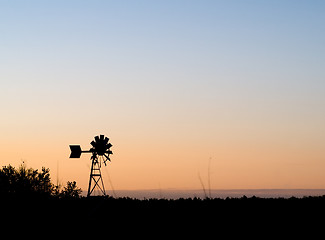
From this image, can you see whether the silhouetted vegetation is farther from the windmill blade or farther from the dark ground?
the windmill blade

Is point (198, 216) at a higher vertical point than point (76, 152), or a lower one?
lower

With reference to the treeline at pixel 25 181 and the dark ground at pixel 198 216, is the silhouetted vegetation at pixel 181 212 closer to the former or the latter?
the dark ground at pixel 198 216

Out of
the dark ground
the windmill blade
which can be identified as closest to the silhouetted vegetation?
the dark ground

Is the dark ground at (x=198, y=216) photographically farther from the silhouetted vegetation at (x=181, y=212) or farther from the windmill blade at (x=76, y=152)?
the windmill blade at (x=76, y=152)

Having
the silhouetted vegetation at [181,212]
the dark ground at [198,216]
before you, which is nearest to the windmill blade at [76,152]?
the silhouetted vegetation at [181,212]

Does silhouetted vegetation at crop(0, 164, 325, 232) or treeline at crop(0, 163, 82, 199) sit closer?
silhouetted vegetation at crop(0, 164, 325, 232)

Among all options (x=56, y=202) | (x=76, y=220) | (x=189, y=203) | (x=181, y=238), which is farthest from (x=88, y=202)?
(x=181, y=238)

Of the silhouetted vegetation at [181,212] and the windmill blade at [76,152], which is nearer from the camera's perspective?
the silhouetted vegetation at [181,212]

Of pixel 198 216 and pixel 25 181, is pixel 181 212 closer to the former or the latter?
pixel 198 216

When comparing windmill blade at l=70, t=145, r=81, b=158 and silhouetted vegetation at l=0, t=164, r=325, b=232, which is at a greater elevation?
windmill blade at l=70, t=145, r=81, b=158

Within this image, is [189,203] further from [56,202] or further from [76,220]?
[56,202]

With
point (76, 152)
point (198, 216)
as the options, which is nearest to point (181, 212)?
point (198, 216)

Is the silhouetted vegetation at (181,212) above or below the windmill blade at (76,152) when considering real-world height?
below

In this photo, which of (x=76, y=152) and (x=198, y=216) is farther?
(x=76, y=152)
